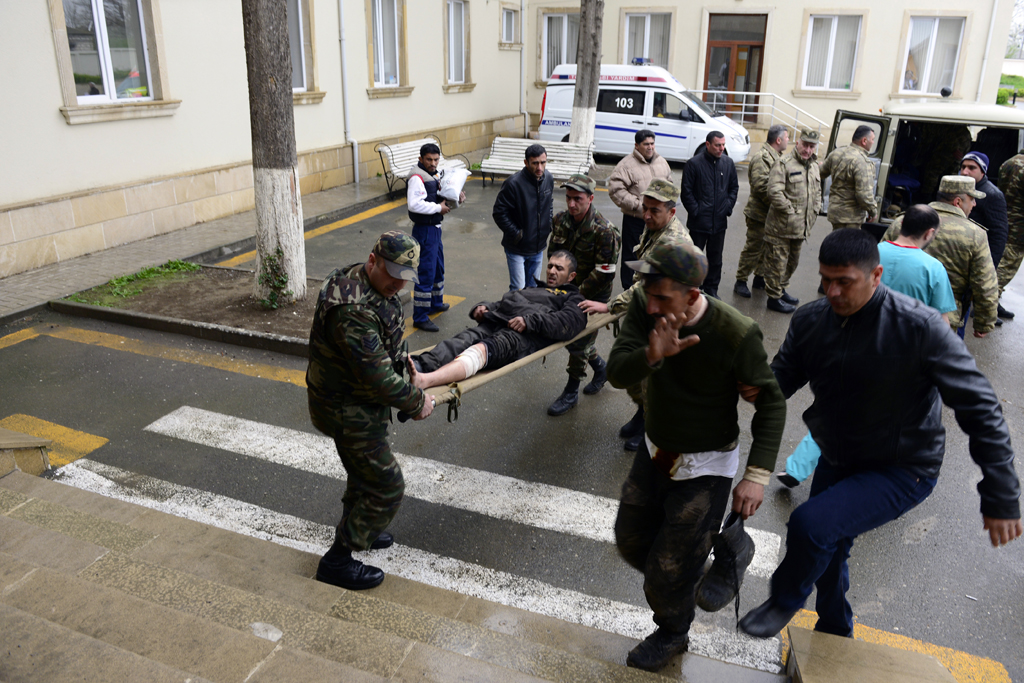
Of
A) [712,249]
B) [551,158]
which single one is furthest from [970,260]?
[551,158]

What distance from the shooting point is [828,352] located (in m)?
3.13

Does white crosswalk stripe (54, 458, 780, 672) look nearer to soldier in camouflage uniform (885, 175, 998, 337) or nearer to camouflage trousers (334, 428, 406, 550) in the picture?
camouflage trousers (334, 428, 406, 550)

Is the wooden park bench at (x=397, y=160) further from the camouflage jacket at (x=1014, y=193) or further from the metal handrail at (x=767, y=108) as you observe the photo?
the metal handrail at (x=767, y=108)

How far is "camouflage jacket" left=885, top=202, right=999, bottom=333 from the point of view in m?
5.46

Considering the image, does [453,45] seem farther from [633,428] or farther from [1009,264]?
[633,428]

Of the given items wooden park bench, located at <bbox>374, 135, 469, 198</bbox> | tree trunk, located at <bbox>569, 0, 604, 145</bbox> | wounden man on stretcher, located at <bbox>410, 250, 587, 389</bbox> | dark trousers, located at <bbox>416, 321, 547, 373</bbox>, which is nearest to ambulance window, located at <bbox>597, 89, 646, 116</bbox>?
tree trunk, located at <bbox>569, 0, 604, 145</bbox>

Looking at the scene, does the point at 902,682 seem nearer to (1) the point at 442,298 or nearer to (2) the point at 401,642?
(2) the point at 401,642

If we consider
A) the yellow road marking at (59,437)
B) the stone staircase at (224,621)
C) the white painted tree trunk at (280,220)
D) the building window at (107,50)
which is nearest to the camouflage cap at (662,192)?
the stone staircase at (224,621)

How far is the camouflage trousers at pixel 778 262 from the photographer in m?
8.38

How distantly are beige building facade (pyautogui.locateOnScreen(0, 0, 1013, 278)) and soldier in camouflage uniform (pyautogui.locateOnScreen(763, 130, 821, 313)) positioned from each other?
26.8ft

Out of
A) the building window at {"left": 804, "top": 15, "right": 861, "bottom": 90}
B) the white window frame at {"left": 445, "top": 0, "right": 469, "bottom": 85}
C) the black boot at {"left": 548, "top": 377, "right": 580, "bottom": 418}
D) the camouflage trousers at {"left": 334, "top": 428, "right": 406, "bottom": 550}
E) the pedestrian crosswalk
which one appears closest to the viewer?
the camouflage trousers at {"left": 334, "top": 428, "right": 406, "bottom": 550}

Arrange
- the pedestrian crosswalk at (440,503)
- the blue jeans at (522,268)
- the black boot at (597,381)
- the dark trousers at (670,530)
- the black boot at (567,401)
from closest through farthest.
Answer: the dark trousers at (670,530) < the pedestrian crosswalk at (440,503) < the black boot at (567,401) < the black boot at (597,381) < the blue jeans at (522,268)

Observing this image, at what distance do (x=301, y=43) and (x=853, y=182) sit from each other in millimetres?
9791

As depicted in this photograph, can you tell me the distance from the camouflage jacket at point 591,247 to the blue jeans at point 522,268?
41.2 inches
